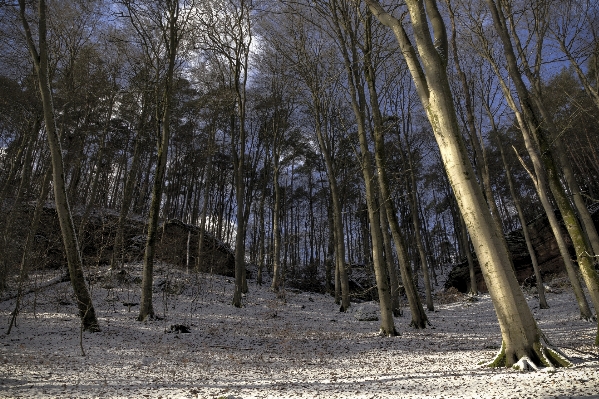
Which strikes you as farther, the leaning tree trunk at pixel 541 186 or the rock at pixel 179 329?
the rock at pixel 179 329

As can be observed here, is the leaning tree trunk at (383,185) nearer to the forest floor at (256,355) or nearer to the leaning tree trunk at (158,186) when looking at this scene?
the forest floor at (256,355)

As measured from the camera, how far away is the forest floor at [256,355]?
3.85m

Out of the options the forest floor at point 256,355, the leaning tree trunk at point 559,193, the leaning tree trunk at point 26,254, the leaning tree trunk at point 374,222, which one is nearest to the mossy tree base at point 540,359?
the forest floor at point 256,355

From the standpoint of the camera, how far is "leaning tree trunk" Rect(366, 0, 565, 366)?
3.91 meters

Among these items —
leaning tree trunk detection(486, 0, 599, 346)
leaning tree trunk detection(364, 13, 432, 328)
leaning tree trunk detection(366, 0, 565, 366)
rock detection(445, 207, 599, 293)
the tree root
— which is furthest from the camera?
rock detection(445, 207, 599, 293)

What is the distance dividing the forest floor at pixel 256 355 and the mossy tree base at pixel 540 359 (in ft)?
0.44

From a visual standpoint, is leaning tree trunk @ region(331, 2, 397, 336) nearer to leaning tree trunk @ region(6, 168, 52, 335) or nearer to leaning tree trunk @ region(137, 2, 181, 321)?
leaning tree trunk @ region(137, 2, 181, 321)

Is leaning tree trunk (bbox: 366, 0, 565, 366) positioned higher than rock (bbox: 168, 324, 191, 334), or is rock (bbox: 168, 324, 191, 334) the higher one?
leaning tree trunk (bbox: 366, 0, 565, 366)

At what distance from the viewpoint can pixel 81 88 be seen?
47.1 ft

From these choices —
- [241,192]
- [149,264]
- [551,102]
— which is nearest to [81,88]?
[241,192]

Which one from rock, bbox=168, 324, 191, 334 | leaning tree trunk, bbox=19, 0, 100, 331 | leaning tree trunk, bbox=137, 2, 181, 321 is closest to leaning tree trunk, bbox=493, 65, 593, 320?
rock, bbox=168, 324, 191, 334

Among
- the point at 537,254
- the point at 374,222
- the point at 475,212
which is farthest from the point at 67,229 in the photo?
the point at 537,254

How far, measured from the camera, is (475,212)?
4047 mm

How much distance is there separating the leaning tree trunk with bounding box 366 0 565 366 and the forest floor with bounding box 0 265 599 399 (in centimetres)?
38
